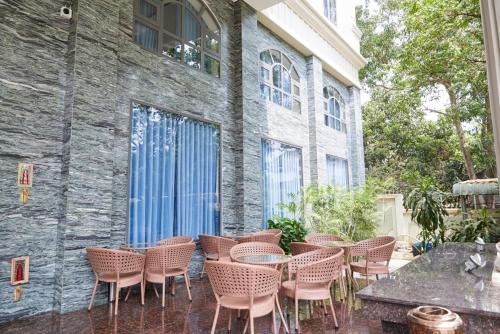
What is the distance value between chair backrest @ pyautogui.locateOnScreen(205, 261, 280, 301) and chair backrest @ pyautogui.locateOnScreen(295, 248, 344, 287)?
466 mm

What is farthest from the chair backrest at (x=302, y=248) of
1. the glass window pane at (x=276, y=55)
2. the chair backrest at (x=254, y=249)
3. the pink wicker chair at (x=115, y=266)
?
the glass window pane at (x=276, y=55)

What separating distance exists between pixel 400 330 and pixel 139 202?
13.6ft

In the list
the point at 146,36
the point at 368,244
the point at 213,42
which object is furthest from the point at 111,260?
the point at 213,42

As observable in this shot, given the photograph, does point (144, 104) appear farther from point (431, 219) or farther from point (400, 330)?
point (431, 219)

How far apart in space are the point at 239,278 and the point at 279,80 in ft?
22.9

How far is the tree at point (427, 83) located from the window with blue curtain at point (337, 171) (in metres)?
2.56

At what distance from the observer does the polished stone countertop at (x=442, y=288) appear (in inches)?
74.9

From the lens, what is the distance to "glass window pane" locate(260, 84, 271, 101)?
829 cm

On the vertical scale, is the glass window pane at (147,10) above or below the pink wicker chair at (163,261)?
above

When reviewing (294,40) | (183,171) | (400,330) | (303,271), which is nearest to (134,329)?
(303,271)

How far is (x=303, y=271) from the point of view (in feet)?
11.1

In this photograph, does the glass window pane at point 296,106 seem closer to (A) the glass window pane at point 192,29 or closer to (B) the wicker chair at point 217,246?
(A) the glass window pane at point 192,29

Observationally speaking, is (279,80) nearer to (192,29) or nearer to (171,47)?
(192,29)

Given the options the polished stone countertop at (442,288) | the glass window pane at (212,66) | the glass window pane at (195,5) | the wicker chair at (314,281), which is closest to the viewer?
the polished stone countertop at (442,288)
